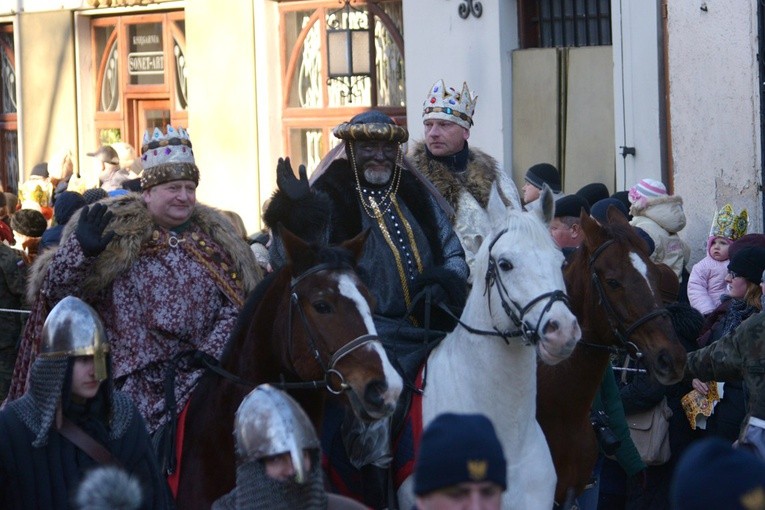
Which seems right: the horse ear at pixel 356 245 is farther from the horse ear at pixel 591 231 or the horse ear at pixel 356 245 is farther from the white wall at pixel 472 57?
the white wall at pixel 472 57

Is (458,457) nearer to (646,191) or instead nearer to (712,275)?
(712,275)

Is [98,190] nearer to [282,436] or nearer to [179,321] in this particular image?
[179,321]

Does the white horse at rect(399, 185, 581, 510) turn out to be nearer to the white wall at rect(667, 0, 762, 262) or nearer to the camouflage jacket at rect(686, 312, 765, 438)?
the camouflage jacket at rect(686, 312, 765, 438)

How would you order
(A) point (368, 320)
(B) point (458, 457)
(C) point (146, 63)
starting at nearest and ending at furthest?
1. (B) point (458, 457)
2. (A) point (368, 320)
3. (C) point (146, 63)

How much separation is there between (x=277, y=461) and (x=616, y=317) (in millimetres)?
3197

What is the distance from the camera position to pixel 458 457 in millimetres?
3818

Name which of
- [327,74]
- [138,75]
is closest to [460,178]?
[327,74]

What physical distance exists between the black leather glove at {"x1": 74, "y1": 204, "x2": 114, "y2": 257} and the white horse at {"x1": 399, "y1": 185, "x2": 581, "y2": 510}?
149 centimetres

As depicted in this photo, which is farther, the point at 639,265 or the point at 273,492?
the point at 639,265

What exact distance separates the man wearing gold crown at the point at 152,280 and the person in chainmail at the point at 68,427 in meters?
1.11

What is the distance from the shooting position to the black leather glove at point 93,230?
6480 millimetres

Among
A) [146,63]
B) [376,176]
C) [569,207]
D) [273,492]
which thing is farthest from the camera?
[146,63]

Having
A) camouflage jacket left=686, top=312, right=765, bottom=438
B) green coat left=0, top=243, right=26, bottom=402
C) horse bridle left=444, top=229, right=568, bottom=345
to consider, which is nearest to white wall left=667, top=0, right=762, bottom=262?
camouflage jacket left=686, top=312, right=765, bottom=438

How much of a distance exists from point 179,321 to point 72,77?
1306 centimetres
